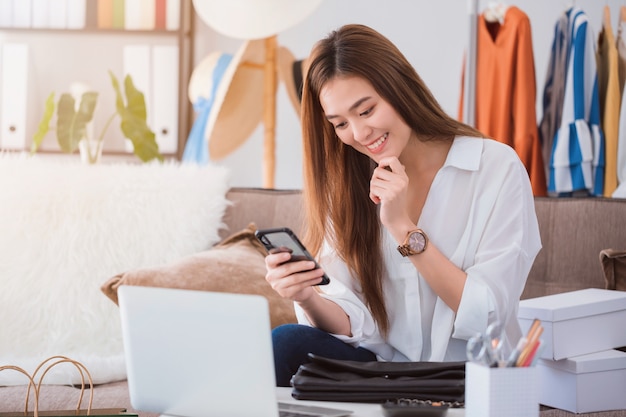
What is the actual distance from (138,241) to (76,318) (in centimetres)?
25

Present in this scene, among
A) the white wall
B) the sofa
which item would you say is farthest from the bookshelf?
the sofa

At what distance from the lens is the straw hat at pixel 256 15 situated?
2.89 m

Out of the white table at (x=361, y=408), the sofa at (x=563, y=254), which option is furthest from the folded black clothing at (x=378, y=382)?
the sofa at (x=563, y=254)

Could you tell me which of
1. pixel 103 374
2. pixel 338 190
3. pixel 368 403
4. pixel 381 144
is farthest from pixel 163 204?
pixel 368 403

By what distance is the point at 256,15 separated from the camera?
2904mm

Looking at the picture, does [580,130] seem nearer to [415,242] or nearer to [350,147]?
[350,147]

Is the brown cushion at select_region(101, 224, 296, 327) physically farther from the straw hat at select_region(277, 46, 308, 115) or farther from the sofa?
the straw hat at select_region(277, 46, 308, 115)

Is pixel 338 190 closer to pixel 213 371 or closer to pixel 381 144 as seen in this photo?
pixel 381 144

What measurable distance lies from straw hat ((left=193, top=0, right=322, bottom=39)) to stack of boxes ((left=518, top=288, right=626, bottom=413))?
1.69 meters

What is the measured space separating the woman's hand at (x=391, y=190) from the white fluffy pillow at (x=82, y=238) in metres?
0.80

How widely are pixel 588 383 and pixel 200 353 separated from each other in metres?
0.79

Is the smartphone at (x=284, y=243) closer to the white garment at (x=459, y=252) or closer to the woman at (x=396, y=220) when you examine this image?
the woman at (x=396, y=220)

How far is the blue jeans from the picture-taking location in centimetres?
139

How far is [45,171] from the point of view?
7.00ft
